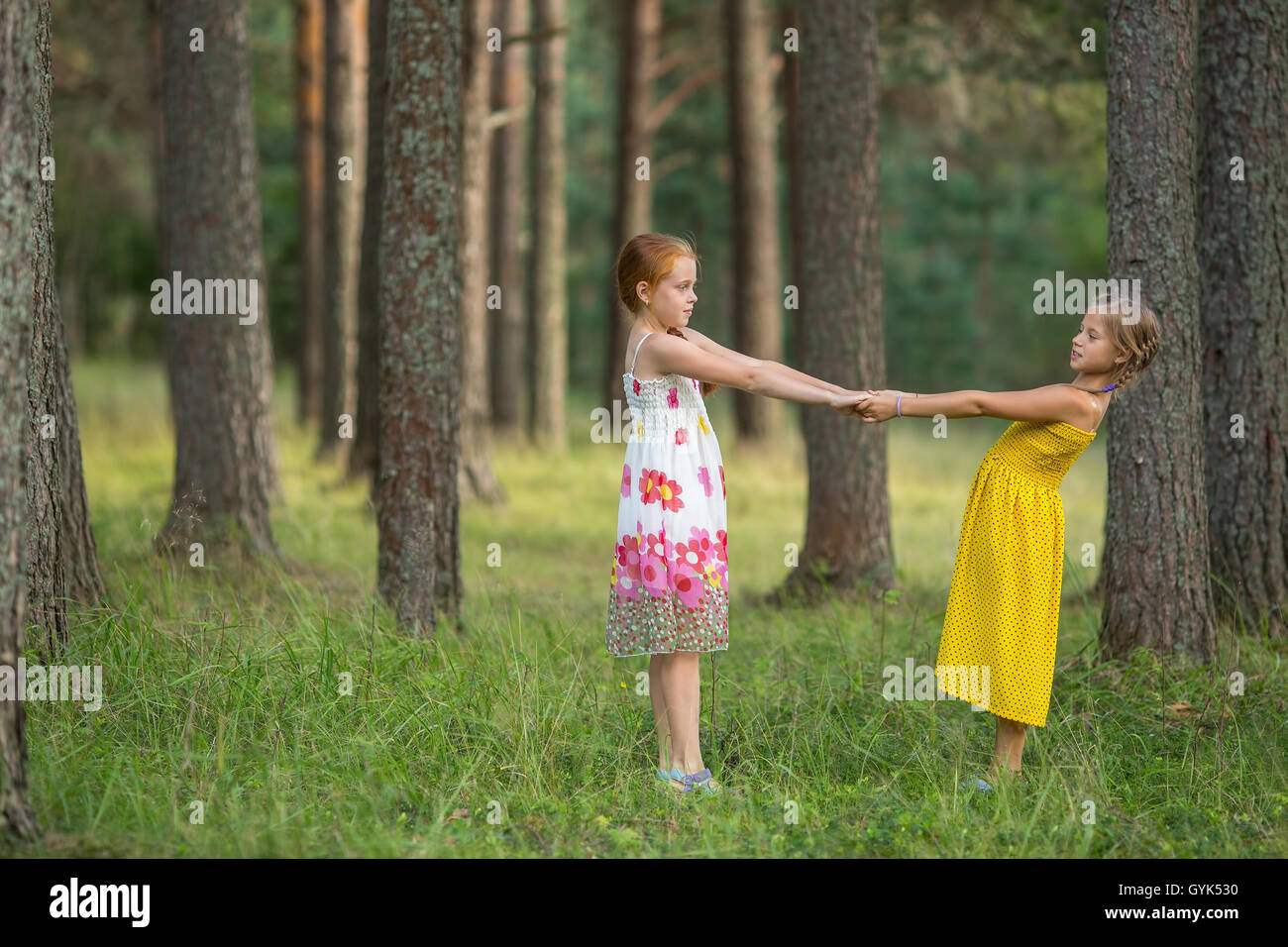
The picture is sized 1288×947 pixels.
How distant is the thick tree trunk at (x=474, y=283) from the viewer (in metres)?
11.6

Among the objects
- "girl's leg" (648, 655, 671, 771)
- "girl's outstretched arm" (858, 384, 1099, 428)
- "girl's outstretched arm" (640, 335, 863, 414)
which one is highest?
"girl's outstretched arm" (640, 335, 863, 414)

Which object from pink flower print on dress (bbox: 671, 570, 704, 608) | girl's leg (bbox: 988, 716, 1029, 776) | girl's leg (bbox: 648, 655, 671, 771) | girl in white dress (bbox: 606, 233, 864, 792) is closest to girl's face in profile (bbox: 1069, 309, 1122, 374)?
girl in white dress (bbox: 606, 233, 864, 792)

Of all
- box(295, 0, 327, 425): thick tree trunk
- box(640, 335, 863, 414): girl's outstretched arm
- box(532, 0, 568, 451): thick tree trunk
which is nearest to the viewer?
box(640, 335, 863, 414): girl's outstretched arm

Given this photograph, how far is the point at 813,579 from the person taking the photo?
26.9 feet

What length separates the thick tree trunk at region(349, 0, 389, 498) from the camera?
31.0 ft

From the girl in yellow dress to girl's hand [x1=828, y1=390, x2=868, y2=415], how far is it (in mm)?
151

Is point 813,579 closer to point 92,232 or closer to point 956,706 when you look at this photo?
point 956,706

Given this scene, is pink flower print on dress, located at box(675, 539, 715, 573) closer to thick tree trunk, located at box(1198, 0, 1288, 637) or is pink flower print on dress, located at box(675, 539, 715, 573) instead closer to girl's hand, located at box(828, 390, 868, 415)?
girl's hand, located at box(828, 390, 868, 415)

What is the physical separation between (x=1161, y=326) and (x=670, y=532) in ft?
8.88

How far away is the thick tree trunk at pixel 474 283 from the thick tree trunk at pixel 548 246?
189 inches

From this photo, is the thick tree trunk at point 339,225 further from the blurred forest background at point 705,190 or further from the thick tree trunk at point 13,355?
the thick tree trunk at point 13,355

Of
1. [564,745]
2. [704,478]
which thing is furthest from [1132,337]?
[564,745]

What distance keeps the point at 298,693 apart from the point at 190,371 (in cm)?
439

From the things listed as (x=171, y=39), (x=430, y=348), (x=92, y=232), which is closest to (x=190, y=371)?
(x=171, y=39)
